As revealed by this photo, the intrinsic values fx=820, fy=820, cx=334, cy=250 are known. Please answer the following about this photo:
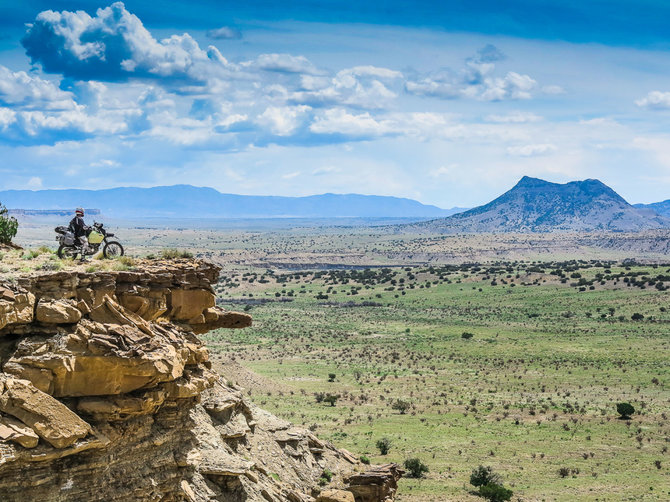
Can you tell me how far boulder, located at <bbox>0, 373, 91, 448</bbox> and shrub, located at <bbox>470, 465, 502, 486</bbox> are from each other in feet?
81.1

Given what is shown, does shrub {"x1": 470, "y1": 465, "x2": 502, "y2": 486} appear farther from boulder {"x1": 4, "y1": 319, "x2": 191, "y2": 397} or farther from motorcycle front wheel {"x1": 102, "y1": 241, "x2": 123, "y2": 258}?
boulder {"x1": 4, "y1": 319, "x2": 191, "y2": 397}

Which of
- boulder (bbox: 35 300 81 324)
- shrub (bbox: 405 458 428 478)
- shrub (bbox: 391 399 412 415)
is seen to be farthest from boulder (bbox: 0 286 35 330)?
shrub (bbox: 391 399 412 415)

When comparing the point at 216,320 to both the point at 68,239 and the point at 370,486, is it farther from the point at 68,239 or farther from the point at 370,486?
the point at 370,486

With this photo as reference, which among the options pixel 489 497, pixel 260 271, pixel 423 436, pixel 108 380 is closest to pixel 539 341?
pixel 423 436

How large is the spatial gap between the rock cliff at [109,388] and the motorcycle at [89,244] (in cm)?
148

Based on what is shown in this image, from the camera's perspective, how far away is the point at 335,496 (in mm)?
28938

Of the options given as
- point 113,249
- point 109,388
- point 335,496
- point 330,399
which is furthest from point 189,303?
point 330,399

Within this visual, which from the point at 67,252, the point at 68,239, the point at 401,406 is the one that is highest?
the point at 68,239

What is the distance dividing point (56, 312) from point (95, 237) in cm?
551

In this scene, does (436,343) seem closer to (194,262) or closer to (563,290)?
(563,290)

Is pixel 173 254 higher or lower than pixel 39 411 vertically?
higher

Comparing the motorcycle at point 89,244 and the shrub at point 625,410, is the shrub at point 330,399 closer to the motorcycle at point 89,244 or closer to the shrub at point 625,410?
the shrub at point 625,410

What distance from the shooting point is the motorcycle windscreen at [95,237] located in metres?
23.0

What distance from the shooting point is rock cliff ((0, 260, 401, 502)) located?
16766mm
